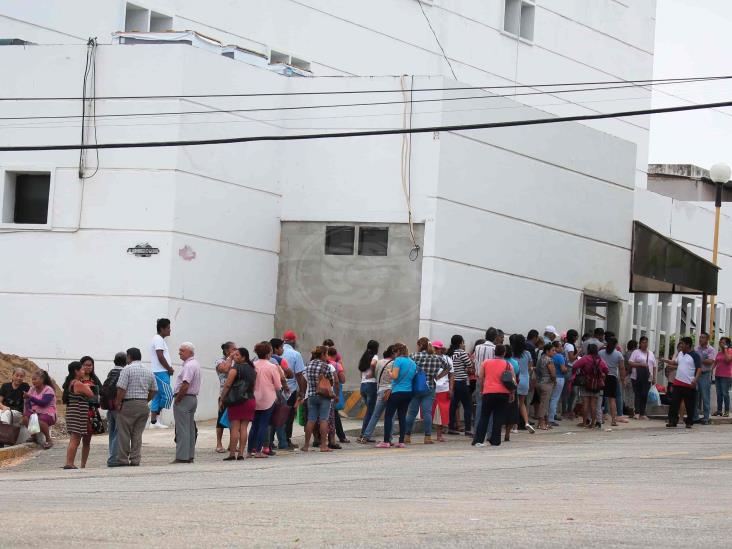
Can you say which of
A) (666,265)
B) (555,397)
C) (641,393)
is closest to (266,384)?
(555,397)

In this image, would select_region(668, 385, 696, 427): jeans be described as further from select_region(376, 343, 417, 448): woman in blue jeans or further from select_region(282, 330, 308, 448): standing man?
select_region(282, 330, 308, 448): standing man

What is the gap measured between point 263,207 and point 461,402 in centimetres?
624

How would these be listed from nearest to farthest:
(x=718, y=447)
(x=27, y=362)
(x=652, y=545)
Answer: (x=652, y=545) < (x=718, y=447) < (x=27, y=362)

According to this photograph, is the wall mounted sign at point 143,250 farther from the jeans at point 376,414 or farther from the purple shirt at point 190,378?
the purple shirt at point 190,378

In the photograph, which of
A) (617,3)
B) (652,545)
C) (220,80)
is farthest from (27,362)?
Result: (617,3)

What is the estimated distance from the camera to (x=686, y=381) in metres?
26.2

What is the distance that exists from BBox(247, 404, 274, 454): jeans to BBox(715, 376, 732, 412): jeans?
436 inches

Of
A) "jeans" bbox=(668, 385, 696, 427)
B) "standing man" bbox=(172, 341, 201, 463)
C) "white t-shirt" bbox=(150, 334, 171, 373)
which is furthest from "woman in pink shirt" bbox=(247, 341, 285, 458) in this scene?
"jeans" bbox=(668, 385, 696, 427)

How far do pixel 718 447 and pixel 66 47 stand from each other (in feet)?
47.1

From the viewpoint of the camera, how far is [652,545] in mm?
10156

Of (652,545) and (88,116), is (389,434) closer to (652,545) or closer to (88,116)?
(88,116)

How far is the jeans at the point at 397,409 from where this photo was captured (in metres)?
22.3

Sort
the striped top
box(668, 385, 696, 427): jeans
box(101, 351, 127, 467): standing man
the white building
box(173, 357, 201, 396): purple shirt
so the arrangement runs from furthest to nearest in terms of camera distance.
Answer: the white building < box(668, 385, 696, 427): jeans < the striped top < box(173, 357, 201, 396): purple shirt < box(101, 351, 127, 467): standing man

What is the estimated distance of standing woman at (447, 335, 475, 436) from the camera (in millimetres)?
24344
